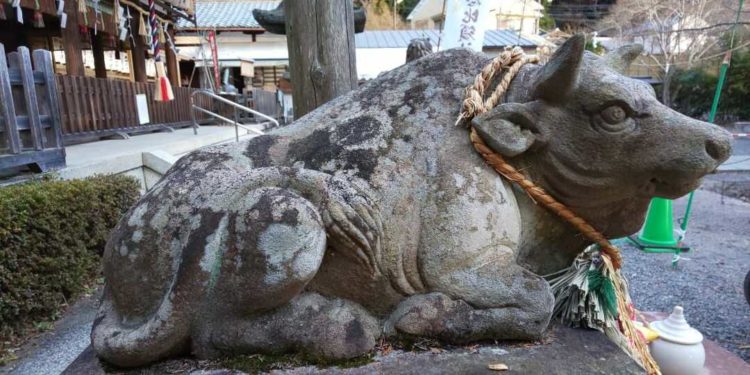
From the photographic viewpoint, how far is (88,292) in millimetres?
3877

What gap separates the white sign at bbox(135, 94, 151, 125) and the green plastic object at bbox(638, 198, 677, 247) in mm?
7973

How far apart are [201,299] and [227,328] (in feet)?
0.32

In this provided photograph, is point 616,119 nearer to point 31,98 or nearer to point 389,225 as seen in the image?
point 389,225

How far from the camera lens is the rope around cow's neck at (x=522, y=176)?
1342 millimetres

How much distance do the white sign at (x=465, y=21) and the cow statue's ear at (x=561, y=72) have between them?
2792 millimetres

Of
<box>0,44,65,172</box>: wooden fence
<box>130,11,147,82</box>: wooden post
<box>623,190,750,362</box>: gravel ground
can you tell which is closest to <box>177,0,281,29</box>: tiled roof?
<box>130,11,147,82</box>: wooden post

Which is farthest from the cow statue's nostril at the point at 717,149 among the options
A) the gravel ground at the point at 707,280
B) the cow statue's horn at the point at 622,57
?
the gravel ground at the point at 707,280

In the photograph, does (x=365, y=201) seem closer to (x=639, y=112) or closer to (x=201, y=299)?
(x=201, y=299)

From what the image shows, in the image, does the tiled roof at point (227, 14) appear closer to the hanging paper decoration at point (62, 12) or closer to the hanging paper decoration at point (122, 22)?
the hanging paper decoration at point (122, 22)

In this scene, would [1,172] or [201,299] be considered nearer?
[201,299]

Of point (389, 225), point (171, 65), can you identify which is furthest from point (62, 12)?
point (389, 225)

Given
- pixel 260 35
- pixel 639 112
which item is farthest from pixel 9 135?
pixel 260 35

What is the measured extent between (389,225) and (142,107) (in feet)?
28.2

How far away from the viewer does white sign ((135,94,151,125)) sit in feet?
27.8
